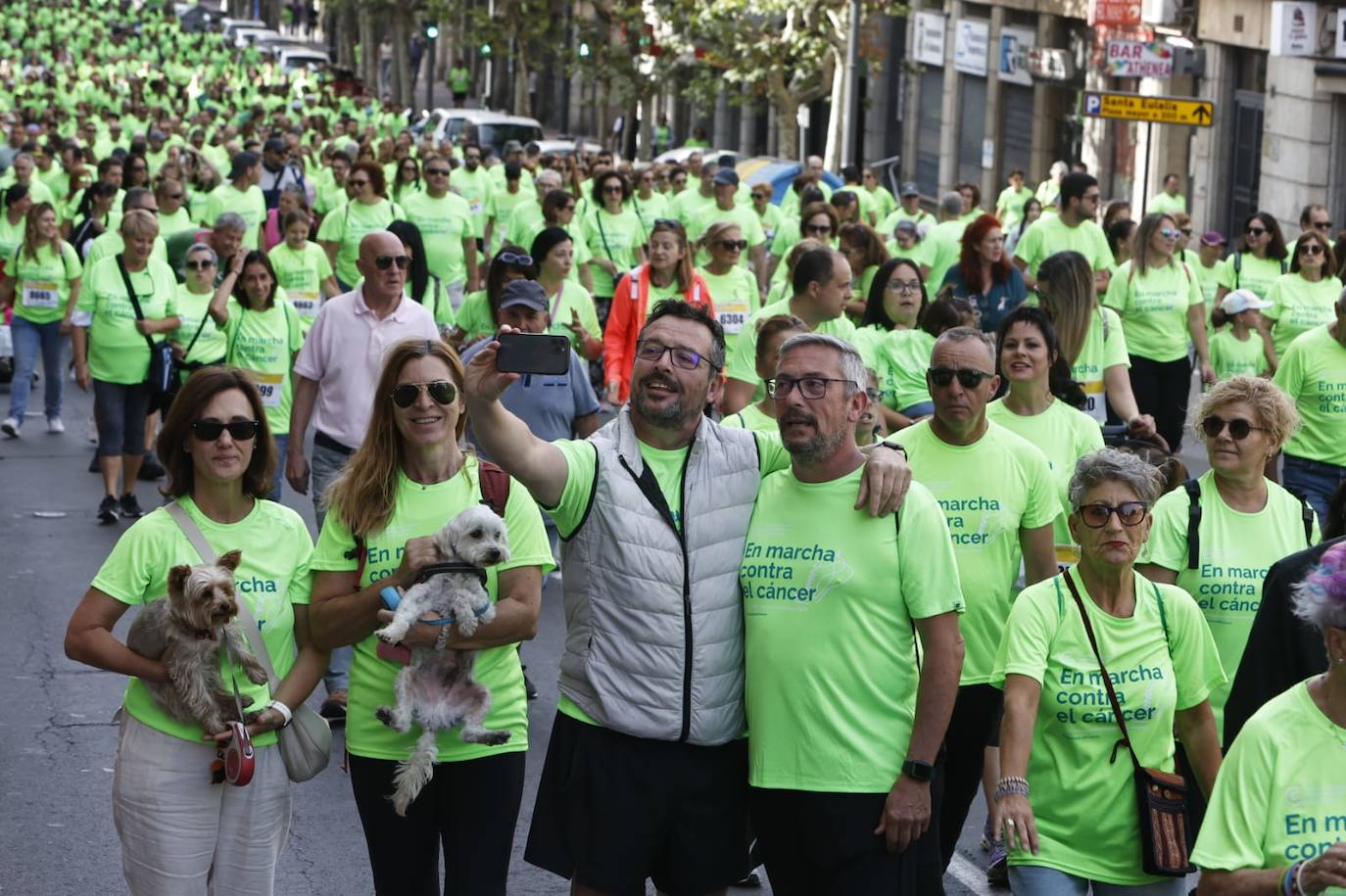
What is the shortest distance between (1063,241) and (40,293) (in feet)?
22.9

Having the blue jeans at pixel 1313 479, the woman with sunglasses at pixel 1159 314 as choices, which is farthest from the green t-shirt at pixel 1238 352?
the blue jeans at pixel 1313 479

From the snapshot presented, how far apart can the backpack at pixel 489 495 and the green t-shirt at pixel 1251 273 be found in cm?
1058

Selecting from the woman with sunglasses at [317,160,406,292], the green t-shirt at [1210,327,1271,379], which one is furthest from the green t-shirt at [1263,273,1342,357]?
the woman with sunglasses at [317,160,406,292]

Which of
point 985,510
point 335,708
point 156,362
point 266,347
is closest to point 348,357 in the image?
point 335,708

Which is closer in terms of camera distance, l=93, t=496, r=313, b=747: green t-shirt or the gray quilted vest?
the gray quilted vest

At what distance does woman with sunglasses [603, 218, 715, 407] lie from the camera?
1177cm

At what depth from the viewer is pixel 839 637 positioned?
16.1 ft

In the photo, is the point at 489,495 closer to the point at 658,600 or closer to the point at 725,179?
the point at 658,600

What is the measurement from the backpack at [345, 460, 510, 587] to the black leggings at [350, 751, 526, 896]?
47 centimetres

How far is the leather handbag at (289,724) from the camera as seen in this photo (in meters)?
5.29

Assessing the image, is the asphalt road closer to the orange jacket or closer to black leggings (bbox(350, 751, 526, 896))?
the orange jacket

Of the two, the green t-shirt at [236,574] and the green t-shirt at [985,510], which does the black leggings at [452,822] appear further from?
the green t-shirt at [985,510]

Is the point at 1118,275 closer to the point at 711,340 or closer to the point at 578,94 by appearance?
the point at 711,340

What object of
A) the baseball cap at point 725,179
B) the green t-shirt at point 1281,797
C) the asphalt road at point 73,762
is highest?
the baseball cap at point 725,179
